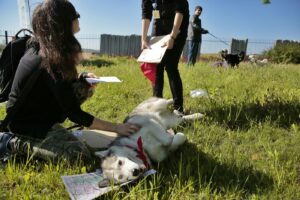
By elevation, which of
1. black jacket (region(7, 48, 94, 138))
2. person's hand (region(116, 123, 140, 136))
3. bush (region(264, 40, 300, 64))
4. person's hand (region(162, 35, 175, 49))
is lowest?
bush (region(264, 40, 300, 64))

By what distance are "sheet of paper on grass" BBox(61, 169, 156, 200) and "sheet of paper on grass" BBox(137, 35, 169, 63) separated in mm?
1721

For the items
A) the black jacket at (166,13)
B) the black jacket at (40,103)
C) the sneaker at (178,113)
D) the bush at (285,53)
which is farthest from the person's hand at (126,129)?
the bush at (285,53)

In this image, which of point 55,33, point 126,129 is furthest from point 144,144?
point 55,33

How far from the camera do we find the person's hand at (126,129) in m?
3.07

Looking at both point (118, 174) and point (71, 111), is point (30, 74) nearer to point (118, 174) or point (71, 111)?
point (71, 111)

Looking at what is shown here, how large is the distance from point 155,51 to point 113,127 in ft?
4.53

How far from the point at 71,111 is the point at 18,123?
0.57 metres

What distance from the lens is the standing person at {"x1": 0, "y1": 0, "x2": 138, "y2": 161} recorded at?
2793 mm

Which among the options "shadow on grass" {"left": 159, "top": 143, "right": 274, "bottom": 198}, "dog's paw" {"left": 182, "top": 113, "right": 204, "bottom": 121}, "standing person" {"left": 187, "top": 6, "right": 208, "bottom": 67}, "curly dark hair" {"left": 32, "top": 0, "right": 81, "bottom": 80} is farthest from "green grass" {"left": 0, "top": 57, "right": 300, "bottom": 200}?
"standing person" {"left": 187, "top": 6, "right": 208, "bottom": 67}

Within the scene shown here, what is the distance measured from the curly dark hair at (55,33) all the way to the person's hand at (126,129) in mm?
604

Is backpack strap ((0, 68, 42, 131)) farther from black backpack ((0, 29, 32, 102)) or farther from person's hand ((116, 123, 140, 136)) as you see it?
person's hand ((116, 123, 140, 136))

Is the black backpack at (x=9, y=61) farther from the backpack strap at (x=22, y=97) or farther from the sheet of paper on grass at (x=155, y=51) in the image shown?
the sheet of paper on grass at (x=155, y=51)

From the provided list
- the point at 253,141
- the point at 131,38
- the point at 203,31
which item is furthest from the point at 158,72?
the point at 131,38

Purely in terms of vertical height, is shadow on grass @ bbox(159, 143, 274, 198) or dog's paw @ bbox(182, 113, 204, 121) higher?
dog's paw @ bbox(182, 113, 204, 121)
